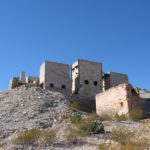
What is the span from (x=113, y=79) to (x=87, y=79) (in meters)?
3.40

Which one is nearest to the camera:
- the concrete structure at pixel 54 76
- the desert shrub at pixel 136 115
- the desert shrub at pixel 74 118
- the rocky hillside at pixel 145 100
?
the desert shrub at pixel 74 118

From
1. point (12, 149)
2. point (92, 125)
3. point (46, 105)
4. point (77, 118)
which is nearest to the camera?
point (12, 149)

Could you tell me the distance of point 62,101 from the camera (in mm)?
31203

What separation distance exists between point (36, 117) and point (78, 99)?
11.2m

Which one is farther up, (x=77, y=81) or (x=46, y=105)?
(x=77, y=81)

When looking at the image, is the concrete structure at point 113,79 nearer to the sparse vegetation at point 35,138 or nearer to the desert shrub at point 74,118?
the desert shrub at point 74,118

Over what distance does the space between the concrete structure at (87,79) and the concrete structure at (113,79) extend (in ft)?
5.19

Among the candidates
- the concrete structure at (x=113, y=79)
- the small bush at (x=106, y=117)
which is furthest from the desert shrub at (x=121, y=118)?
the concrete structure at (x=113, y=79)

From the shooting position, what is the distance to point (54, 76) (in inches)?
1531

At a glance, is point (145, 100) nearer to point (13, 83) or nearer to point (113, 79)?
point (113, 79)

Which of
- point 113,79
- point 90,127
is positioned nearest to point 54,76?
point 113,79

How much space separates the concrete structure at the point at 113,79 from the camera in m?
41.2

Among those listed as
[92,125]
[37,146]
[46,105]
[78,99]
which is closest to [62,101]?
[46,105]

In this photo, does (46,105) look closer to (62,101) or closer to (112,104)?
(62,101)
